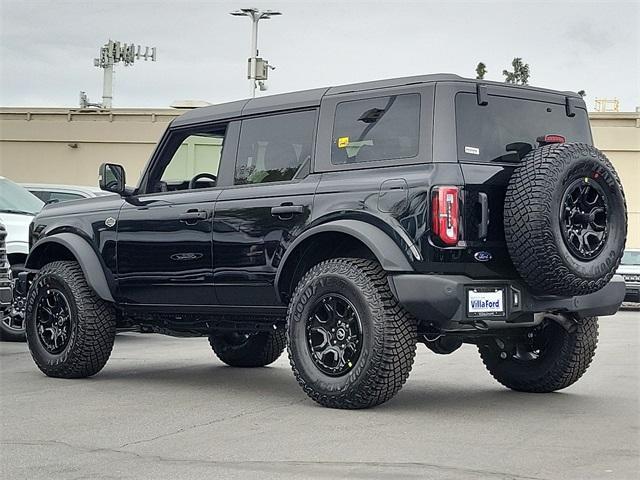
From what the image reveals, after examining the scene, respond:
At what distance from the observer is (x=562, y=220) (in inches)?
309

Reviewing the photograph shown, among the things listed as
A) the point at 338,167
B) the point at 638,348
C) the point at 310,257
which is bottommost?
the point at 638,348

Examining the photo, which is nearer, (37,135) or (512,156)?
(512,156)

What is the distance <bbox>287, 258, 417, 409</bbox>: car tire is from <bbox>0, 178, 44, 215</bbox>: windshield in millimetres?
7324

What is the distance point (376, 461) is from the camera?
633 cm

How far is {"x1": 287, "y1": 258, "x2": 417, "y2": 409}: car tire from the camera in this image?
7.89 meters

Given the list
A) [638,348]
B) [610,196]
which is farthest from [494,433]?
[638,348]

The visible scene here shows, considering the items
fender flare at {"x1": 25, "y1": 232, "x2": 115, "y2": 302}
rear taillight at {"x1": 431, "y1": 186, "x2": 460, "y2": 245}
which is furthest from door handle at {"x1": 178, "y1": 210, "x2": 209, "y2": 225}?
rear taillight at {"x1": 431, "y1": 186, "x2": 460, "y2": 245}

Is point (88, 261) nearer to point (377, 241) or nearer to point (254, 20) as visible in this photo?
point (377, 241)

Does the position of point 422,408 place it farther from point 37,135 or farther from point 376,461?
point 37,135

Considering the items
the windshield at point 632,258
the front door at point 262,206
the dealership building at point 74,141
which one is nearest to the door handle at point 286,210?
the front door at point 262,206

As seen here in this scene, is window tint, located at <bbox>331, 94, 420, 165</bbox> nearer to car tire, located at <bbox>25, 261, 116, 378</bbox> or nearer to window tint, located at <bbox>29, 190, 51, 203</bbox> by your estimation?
car tire, located at <bbox>25, 261, 116, 378</bbox>

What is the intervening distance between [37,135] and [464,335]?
115 ft

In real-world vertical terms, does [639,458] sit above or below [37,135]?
below

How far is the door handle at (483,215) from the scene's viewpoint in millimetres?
7879
